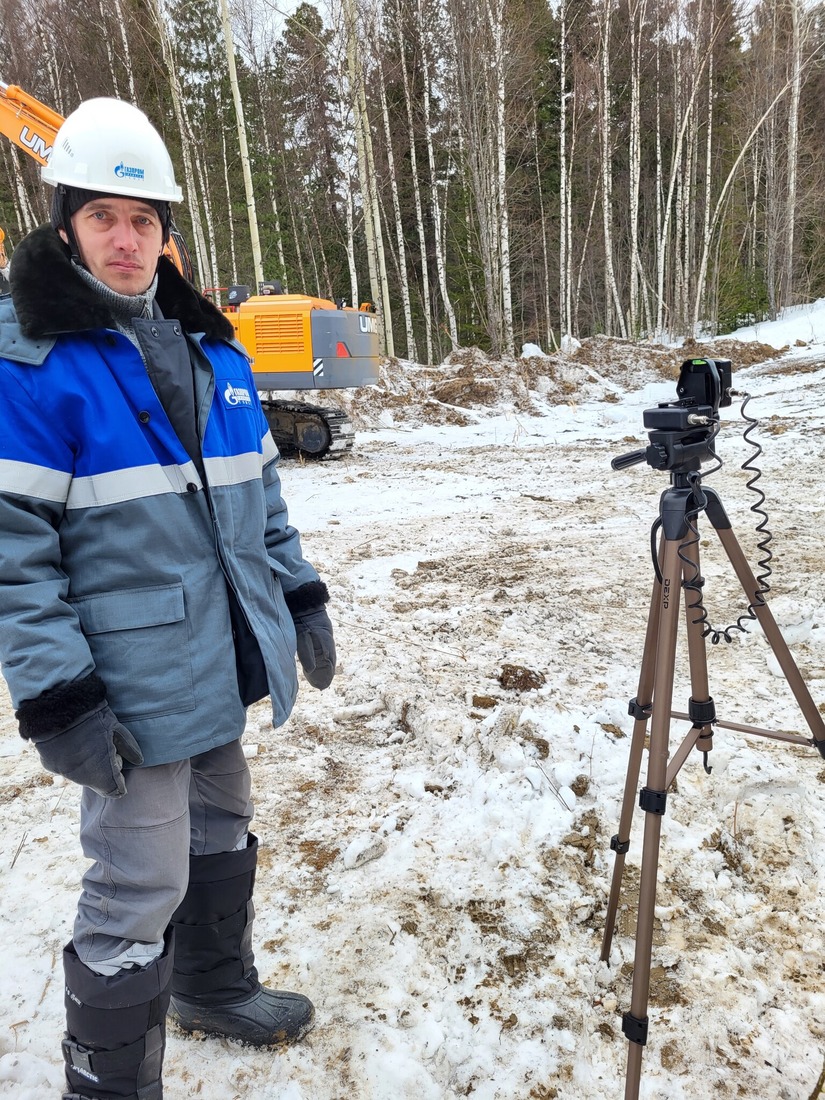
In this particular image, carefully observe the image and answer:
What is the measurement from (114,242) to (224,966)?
1.78 meters

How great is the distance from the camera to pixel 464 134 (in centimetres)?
1764

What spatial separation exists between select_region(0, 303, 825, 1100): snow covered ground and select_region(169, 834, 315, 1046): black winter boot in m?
0.06

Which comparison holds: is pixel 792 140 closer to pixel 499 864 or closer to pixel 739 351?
pixel 739 351

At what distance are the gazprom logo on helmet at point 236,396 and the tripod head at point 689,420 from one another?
3.01 ft

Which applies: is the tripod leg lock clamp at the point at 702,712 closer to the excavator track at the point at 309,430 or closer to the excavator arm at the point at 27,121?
the excavator track at the point at 309,430

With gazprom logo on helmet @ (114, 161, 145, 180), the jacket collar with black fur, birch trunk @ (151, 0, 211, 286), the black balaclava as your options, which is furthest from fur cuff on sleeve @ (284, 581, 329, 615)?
birch trunk @ (151, 0, 211, 286)

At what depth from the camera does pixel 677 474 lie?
5.26 ft

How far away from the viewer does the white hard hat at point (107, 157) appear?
4.76 ft

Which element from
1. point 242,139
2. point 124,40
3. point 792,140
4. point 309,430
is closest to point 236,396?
Result: point 309,430

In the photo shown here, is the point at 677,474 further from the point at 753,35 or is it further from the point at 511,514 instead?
the point at 753,35

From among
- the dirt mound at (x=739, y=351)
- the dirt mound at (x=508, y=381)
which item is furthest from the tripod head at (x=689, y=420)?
the dirt mound at (x=739, y=351)

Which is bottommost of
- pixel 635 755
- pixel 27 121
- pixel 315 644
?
pixel 635 755

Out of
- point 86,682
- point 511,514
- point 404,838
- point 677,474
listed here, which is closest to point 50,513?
point 86,682

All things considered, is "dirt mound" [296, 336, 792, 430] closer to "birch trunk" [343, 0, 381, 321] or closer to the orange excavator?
"birch trunk" [343, 0, 381, 321]
